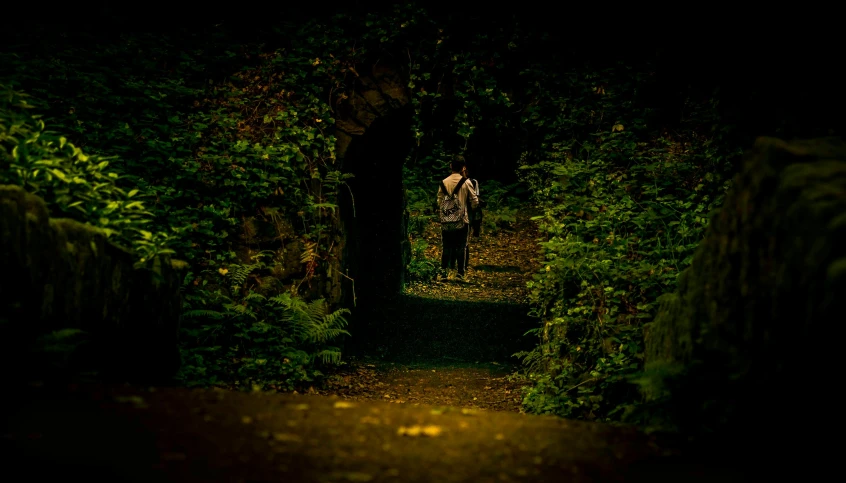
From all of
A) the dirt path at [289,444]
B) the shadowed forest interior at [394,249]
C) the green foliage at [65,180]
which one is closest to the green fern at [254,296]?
the shadowed forest interior at [394,249]

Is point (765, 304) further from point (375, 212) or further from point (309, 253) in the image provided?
point (375, 212)

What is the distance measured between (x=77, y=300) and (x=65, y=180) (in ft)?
3.58

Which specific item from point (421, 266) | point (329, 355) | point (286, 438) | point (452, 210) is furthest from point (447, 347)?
point (286, 438)

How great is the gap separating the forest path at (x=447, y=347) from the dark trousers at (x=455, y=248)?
914 mm

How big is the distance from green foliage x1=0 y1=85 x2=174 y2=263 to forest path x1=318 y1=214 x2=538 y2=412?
3.50 metres

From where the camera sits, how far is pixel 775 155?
3.27 meters

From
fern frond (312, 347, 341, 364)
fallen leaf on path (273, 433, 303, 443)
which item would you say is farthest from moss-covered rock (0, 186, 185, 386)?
fern frond (312, 347, 341, 364)

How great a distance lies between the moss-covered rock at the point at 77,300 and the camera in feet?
11.4

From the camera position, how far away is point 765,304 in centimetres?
303

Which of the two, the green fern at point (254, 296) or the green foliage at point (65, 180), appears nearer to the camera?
the green foliage at point (65, 180)

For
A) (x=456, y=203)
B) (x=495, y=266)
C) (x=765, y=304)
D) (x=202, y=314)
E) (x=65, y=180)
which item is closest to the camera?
(x=765, y=304)

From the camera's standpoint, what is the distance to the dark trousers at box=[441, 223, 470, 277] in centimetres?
1173

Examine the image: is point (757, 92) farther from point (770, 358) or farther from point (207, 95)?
point (207, 95)

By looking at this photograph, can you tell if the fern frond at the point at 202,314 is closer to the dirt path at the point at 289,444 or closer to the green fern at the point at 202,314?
the green fern at the point at 202,314
